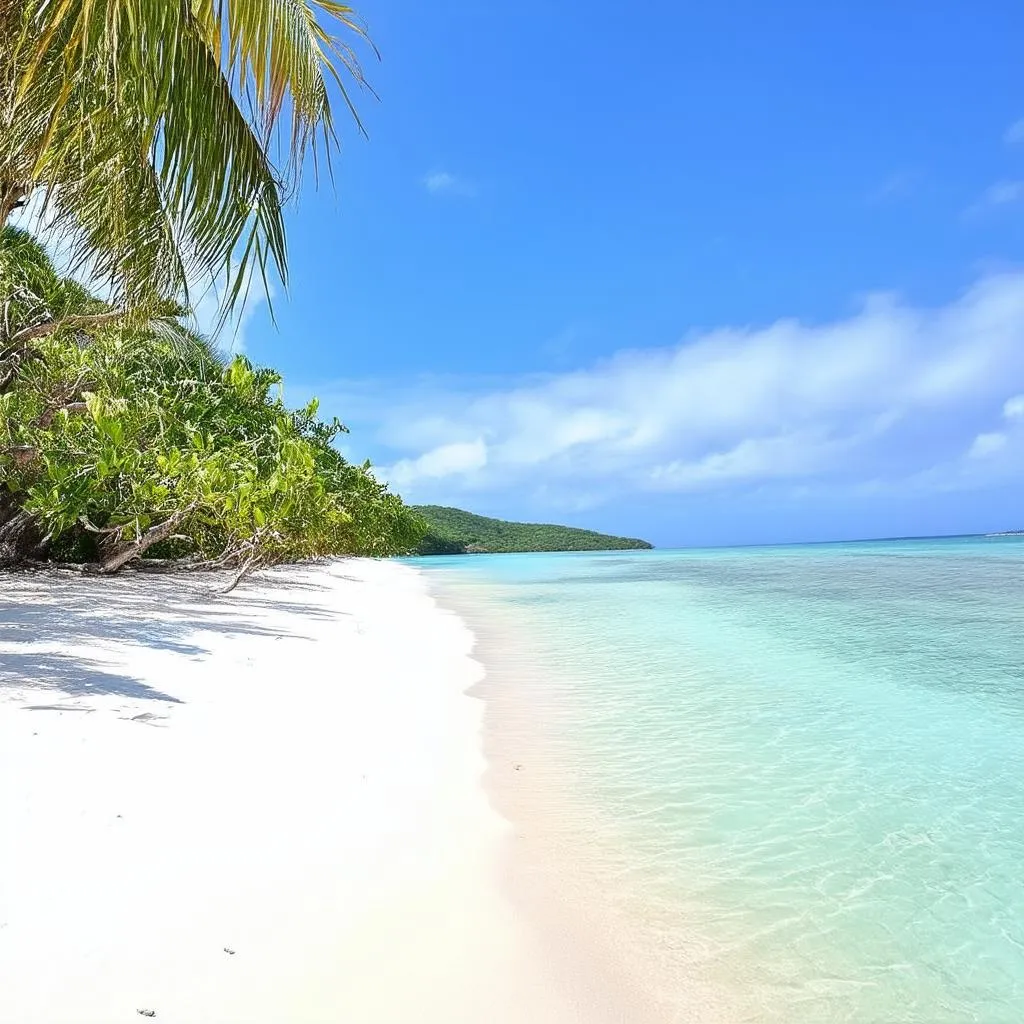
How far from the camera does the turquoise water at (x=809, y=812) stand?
208 cm

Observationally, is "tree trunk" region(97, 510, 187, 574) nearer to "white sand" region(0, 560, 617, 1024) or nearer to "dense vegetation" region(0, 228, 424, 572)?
"dense vegetation" region(0, 228, 424, 572)

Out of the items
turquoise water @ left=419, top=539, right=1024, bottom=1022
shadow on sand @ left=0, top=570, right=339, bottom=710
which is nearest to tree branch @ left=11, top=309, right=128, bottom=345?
shadow on sand @ left=0, top=570, right=339, bottom=710

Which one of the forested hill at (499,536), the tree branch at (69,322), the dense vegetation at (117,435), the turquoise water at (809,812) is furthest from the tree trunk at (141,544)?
the forested hill at (499,536)

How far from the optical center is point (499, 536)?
10400 centimetres

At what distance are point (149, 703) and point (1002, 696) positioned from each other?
652 cm

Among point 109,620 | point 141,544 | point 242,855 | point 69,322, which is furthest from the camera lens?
point 141,544

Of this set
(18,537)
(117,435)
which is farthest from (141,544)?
(117,435)

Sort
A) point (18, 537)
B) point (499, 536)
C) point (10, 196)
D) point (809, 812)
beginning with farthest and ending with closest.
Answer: point (499, 536) < point (18, 537) < point (10, 196) < point (809, 812)

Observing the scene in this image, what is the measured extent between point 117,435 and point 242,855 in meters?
5.69

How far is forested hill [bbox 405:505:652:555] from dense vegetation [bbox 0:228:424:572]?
7215cm

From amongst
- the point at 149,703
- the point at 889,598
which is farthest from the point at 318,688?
the point at 889,598

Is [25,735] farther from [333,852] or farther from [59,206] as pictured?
[59,206]

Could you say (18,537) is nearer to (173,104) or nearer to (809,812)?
(173,104)

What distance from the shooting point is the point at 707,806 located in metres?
3.32
